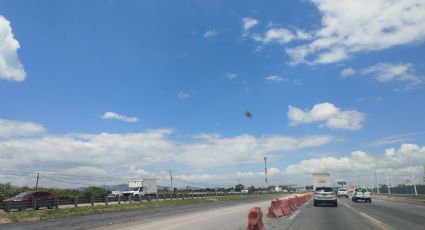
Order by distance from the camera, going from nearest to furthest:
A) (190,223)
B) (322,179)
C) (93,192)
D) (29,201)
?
(190,223) → (29,201) → (322,179) → (93,192)

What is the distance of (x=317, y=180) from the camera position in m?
61.2

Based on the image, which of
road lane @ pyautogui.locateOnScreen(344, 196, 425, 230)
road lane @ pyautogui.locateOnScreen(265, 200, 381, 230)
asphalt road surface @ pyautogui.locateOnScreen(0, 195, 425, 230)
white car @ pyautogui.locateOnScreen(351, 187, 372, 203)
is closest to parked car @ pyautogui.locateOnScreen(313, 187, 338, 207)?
road lane @ pyautogui.locateOnScreen(344, 196, 425, 230)

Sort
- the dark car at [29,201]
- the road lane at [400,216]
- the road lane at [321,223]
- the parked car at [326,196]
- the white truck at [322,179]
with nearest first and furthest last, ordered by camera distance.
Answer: the road lane at [321,223], the road lane at [400,216], the dark car at [29,201], the parked car at [326,196], the white truck at [322,179]

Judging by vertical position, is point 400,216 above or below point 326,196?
below

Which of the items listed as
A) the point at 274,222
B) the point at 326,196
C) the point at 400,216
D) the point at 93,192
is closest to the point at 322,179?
the point at 326,196

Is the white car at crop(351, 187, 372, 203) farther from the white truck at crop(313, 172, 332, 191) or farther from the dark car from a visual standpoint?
the dark car

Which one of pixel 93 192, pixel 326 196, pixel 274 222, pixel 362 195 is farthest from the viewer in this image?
pixel 93 192

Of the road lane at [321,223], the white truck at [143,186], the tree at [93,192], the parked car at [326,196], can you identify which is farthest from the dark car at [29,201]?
the white truck at [143,186]

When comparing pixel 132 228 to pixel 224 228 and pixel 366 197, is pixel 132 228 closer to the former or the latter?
pixel 224 228

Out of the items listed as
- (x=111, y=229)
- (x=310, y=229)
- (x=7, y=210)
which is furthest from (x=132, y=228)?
(x=7, y=210)

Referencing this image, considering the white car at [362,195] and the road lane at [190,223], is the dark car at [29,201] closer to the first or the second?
the road lane at [190,223]

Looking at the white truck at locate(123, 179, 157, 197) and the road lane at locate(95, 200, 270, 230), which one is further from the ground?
the white truck at locate(123, 179, 157, 197)

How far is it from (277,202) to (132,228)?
10.9 m

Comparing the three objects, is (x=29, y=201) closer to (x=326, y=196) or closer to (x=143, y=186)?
(x=326, y=196)
